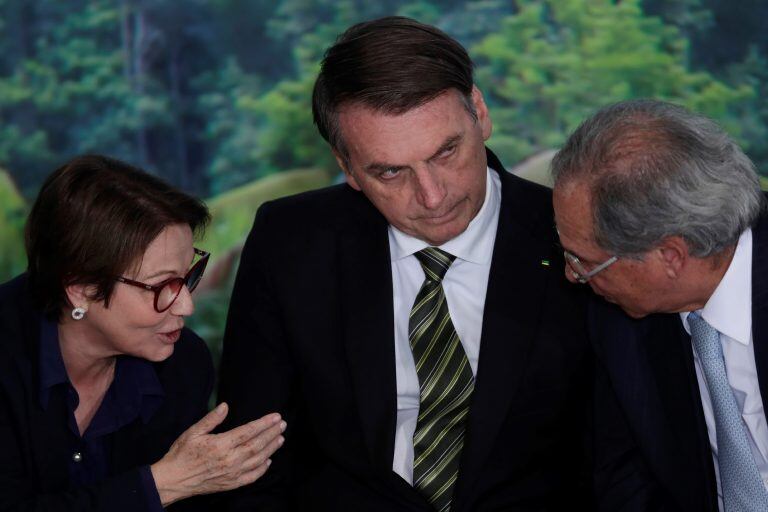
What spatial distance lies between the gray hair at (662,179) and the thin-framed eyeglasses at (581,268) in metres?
0.05

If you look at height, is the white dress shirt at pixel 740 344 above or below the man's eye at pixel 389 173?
below

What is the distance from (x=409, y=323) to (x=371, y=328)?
0.09 meters

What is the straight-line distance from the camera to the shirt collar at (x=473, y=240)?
255 centimetres

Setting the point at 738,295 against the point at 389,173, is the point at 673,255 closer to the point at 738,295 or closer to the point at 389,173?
the point at 738,295

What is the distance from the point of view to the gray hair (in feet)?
6.81

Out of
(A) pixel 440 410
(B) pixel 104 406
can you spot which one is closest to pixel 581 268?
(A) pixel 440 410

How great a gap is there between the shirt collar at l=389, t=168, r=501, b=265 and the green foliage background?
1.26 meters

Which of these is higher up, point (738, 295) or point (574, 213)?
point (574, 213)

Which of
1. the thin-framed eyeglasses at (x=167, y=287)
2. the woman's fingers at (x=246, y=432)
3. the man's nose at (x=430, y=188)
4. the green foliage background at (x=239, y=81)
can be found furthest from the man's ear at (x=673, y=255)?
the green foliage background at (x=239, y=81)

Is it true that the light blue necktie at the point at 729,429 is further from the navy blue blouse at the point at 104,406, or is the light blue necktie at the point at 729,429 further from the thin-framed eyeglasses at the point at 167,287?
the navy blue blouse at the point at 104,406

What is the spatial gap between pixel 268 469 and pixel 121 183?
732 millimetres

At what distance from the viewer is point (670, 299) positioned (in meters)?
2.26

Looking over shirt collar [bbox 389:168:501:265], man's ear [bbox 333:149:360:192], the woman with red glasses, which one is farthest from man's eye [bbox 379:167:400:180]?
the woman with red glasses

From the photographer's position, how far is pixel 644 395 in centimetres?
245
